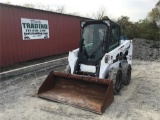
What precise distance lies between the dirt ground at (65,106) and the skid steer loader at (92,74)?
7.8 inches

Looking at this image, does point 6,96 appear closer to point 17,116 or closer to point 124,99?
point 17,116

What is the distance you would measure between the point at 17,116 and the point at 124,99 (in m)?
2.81

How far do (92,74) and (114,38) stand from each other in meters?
1.43

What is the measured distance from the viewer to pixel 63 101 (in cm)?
519

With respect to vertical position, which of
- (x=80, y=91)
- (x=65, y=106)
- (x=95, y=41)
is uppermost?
(x=95, y=41)

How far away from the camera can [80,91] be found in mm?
5465

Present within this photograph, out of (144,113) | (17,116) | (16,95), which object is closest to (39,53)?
(16,95)

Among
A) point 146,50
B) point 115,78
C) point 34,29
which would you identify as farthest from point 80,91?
point 146,50

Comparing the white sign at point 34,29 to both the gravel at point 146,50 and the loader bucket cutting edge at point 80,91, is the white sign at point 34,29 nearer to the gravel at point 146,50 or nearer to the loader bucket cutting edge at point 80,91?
the loader bucket cutting edge at point 80,91

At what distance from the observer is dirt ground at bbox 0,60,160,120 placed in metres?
4.63

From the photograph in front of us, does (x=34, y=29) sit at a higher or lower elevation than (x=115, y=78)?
higher

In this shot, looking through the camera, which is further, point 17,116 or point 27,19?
point 27,19

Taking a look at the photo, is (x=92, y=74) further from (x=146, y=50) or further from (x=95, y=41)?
(x=146, y=50)

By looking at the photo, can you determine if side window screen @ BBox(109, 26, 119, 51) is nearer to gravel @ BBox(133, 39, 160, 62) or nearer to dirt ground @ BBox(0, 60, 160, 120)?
dirt ground @ BBox(0, 60, 160, 120)
